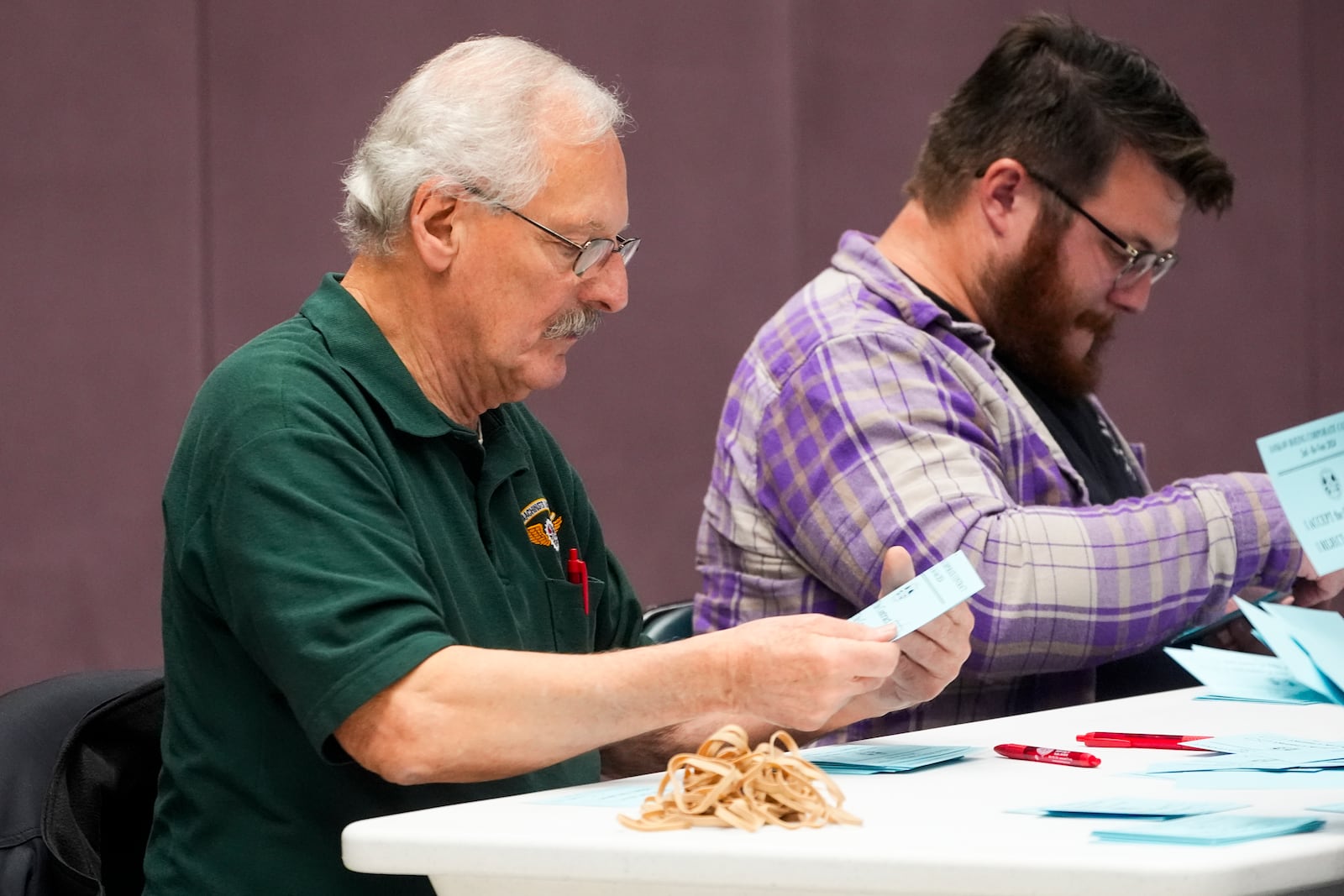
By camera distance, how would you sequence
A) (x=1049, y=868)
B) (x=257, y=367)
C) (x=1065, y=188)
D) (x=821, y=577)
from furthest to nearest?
(x=1065, y=188)
(x=821, y=577)
(x=257, y=367)
(x=1049, y=868)

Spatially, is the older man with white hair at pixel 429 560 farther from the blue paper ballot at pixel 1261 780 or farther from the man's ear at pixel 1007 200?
the man's ear at pixel 1007 200

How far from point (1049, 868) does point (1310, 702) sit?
38.1 inches

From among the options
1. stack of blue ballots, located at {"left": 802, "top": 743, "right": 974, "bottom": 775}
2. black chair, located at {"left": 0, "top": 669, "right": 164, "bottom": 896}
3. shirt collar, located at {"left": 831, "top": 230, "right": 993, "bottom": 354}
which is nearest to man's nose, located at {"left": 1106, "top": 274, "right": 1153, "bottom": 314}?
shirt collar, located at {"left": 831, "top": 230, "right": 993, "bottom": 354}

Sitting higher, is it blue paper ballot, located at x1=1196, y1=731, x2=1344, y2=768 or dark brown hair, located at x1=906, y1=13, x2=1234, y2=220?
dark brown hair, located at x1=906, y1=13, x2=1234, y2=220

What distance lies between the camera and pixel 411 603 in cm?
139

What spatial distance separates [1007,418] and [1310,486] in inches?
29.9

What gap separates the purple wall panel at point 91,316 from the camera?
288cm

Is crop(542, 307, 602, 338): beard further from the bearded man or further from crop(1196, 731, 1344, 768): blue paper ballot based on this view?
crop(1196, 731, 1344, 768): blue paper ballot

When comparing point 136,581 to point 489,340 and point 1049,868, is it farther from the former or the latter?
point 1049,868

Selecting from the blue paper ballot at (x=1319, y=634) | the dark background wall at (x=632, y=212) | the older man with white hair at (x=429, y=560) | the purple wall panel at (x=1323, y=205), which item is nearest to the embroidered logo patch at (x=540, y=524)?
the older man with white hair at (x=429, y=560)

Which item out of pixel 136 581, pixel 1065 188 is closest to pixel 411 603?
pixel 1065 188

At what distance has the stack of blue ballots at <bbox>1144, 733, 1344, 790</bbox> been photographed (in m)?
1.32

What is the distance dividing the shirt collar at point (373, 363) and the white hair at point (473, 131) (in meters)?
0.09

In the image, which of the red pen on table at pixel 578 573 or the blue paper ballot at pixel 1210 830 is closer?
the blue paper ballot at pixel 1210 830
